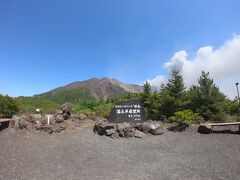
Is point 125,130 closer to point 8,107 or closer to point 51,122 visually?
point 51,122

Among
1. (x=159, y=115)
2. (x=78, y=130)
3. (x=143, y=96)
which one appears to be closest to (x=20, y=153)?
(x=78, y=130)

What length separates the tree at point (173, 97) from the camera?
59.9 feet

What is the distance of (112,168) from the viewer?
26.4 feet

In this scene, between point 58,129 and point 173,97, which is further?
point 173,97

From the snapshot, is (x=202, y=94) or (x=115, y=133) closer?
(x=115, y=133)

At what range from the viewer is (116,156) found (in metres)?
9.45

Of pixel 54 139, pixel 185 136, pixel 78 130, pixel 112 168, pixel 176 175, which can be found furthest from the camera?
pixel 78 130

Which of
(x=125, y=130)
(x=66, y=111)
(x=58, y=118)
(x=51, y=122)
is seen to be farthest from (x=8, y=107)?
(x=125, y=130)

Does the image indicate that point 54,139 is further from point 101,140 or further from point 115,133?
point 115,133

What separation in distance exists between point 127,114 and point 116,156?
5927 millimetres

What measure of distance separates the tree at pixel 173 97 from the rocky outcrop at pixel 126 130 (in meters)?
4.87

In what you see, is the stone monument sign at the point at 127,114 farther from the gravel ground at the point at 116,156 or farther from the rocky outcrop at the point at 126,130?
the gravel ground at the point at 116,156

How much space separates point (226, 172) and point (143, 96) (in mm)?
17152

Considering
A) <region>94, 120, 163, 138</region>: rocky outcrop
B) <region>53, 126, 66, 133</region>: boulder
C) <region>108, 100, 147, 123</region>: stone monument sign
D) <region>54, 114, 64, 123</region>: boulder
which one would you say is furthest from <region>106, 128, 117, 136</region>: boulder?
<region>54, 114, 64, 123</region>: boulder
